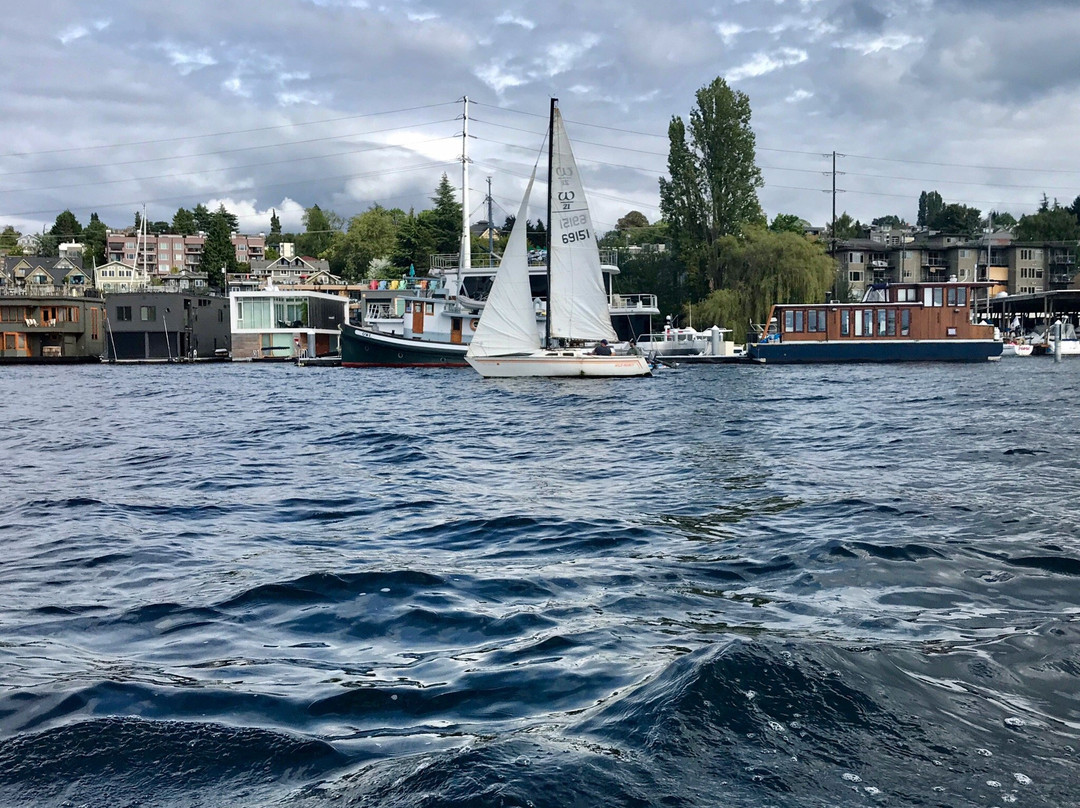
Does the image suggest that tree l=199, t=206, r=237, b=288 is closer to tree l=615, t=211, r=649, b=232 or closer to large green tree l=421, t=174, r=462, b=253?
large green tree l=421, t=174, r=462, b=253

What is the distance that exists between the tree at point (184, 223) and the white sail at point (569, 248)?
143 metres

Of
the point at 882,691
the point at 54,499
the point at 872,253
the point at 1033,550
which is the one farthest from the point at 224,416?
the point at 872,253

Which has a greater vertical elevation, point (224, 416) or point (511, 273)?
point (511, 273)

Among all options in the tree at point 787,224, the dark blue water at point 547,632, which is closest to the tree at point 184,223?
the tree at point 787,224

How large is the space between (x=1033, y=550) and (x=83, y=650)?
723 cm

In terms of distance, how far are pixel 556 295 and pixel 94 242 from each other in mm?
150528

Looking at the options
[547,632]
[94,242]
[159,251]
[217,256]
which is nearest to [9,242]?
[94,242]

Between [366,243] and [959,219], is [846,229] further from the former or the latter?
[366,243]

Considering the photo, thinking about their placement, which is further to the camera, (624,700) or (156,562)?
(156,562)

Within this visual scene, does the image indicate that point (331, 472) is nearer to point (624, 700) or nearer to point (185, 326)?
point (624, 700)

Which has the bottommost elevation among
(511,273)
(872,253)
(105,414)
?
(105,414)

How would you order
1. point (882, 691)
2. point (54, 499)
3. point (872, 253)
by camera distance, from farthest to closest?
point (872, 253) < point (54, 499) < point (882, 691)

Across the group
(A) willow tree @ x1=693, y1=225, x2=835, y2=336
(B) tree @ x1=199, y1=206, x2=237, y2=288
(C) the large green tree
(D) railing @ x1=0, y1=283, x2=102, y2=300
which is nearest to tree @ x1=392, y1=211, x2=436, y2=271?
(C) the large green tree

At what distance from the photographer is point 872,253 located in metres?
100
